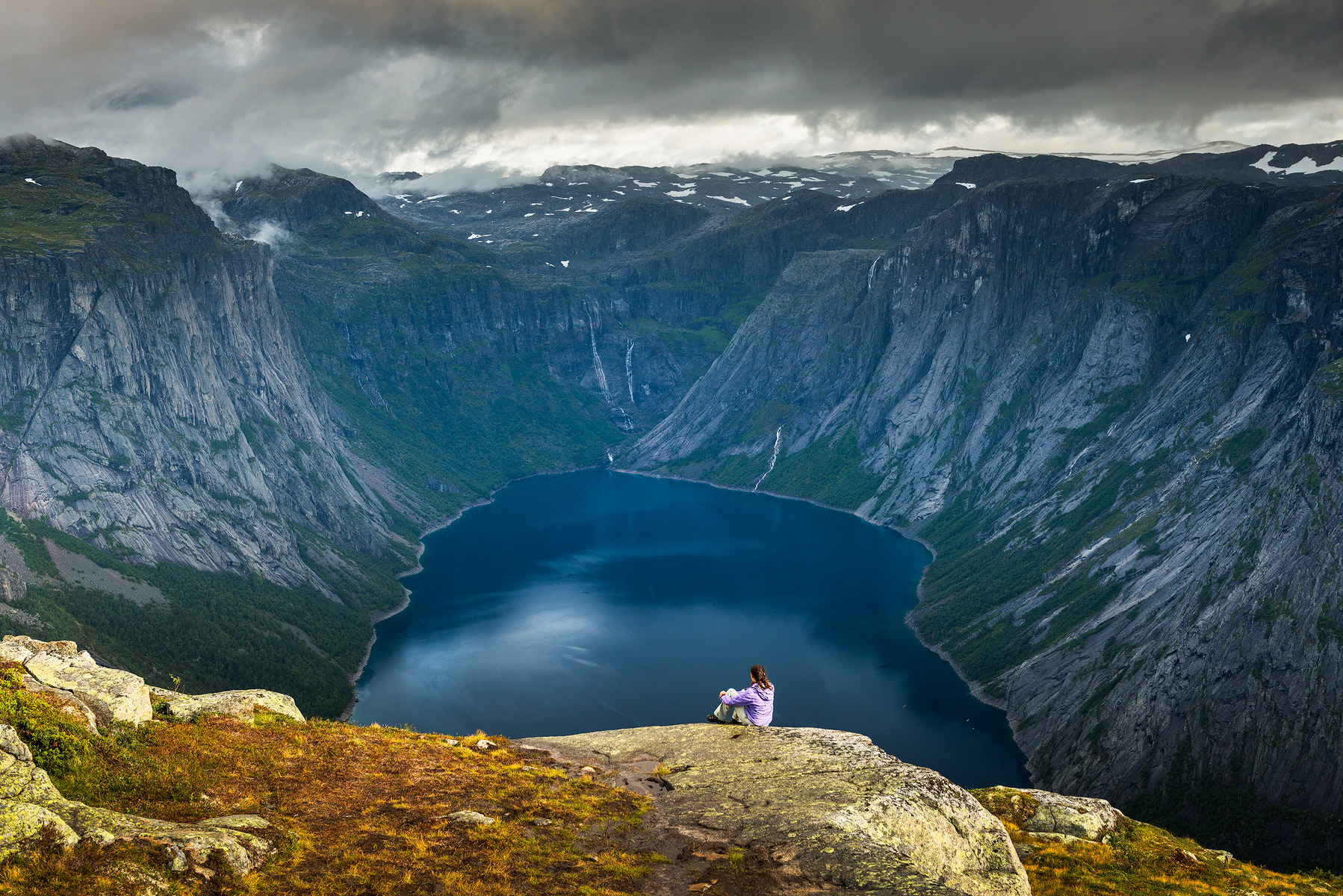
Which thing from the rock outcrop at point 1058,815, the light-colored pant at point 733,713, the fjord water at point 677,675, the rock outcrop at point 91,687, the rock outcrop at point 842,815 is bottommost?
the fjord water at point 677,675

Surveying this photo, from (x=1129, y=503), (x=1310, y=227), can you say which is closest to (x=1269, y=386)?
(x=1129, y=503)

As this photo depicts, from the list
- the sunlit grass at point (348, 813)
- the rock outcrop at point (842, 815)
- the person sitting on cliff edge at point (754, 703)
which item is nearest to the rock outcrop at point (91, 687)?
the sunlit grass at point (348, 813)

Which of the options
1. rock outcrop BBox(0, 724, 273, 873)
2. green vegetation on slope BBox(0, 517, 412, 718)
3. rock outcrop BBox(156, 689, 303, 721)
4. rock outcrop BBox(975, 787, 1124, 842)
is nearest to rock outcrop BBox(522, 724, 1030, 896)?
rock outcrop BBox(975, 787, 1124, 842)

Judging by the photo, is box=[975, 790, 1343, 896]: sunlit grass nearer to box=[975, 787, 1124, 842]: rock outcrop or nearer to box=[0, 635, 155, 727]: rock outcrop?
box=[975, 787, 1124, 842]: rock outcrop

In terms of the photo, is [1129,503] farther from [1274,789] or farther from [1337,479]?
[1274,789]

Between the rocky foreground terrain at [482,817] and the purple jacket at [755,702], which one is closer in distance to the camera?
the rocky foreground terrain at [482,817]

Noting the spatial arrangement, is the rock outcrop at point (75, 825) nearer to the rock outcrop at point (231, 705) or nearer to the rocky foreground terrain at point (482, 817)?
the rocky foreground terrain at point (482, 817)
